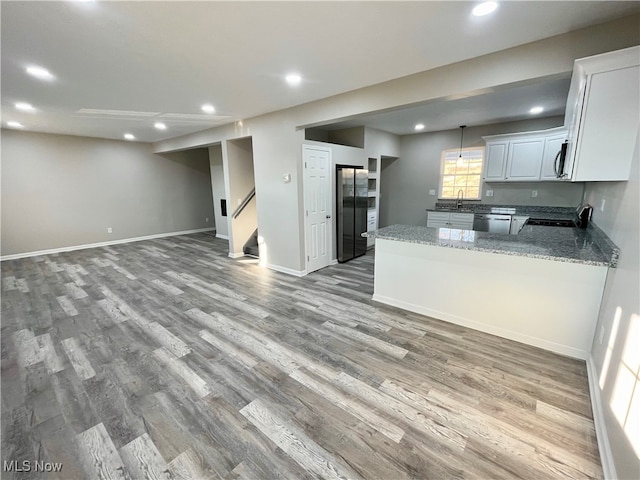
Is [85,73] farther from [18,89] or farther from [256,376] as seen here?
[256,376]

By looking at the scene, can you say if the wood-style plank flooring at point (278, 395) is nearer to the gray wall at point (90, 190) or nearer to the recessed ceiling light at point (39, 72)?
the recessed ceiling light at point (39, 72)

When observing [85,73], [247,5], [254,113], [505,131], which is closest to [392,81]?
[247,5]

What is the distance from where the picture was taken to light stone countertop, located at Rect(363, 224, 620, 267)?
2.18 meters

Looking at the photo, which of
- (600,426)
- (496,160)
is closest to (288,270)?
(600,426)

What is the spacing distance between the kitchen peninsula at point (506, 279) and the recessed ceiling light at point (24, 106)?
5115 mm

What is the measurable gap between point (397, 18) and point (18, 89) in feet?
13.9

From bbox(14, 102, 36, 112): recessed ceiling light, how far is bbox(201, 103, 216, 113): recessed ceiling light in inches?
89.9

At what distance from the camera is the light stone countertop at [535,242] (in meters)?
2.18

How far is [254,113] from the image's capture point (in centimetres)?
441

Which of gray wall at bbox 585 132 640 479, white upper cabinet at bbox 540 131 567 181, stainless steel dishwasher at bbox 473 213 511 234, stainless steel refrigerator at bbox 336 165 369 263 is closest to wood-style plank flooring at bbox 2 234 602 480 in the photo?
gray wall at bbox 585 132 640 479

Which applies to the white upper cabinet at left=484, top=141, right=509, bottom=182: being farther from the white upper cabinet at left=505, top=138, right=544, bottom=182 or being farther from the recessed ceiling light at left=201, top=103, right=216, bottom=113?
the recessed ceiling light at left=201, top=103, right=216, bottom=113

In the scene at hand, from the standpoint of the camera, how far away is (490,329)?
270cm

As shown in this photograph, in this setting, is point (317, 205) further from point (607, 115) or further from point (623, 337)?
point (623, 337)

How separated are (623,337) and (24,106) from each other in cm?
676
